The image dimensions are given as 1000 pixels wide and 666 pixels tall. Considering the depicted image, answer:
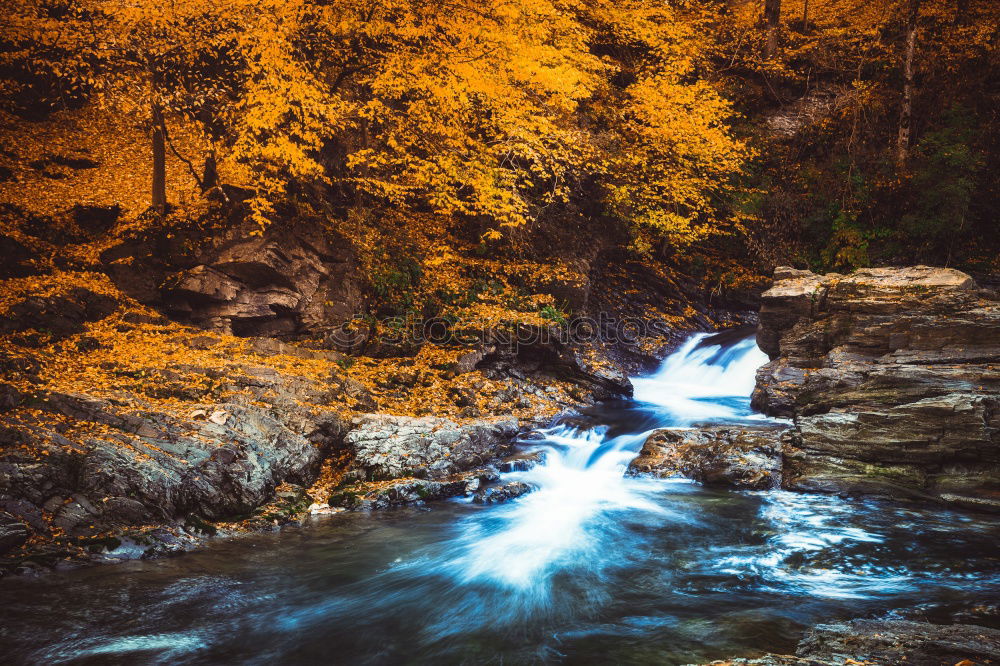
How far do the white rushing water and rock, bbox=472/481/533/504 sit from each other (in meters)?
0.14

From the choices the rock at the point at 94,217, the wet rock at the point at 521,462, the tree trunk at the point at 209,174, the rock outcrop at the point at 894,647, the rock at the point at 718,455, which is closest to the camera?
the rock outcrop at the point at 894,647

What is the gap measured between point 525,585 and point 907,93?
52.6 ft

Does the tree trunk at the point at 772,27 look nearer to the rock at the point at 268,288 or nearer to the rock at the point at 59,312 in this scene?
the rock at the point at 268,288

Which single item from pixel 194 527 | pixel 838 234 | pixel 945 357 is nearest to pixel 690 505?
pixel 945 357

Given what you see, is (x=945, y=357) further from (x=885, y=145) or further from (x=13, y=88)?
(x=13, y=88)

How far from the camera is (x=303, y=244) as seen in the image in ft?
35.5

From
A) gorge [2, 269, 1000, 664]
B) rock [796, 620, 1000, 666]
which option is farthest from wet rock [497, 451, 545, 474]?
rock [796, 620, 1000, 666]

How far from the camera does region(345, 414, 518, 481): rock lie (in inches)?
308

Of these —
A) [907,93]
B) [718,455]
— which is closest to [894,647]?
[718,455]

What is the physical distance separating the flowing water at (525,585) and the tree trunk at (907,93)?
1115 cm

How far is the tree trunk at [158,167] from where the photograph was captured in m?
10.3

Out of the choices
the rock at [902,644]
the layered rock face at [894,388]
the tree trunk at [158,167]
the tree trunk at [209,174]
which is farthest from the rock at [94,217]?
the layered rock face at [894,388]

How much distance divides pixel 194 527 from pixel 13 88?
12.7 metres

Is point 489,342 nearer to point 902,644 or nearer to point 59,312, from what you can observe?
point 59,312
